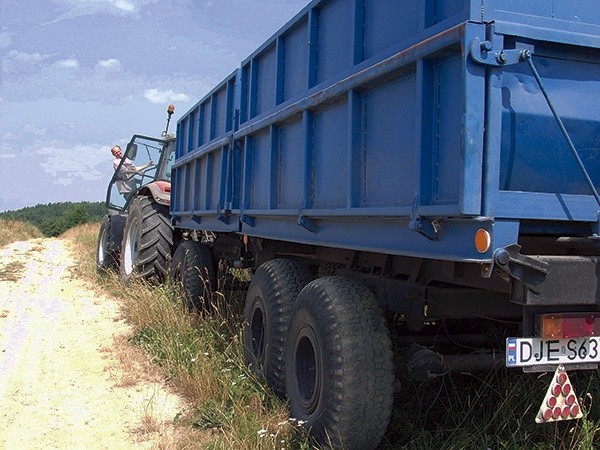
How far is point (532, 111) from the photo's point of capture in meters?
2.52

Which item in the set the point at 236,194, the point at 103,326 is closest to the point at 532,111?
the point at 236,194

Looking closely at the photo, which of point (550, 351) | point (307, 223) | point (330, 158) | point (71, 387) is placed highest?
point (330, 158)

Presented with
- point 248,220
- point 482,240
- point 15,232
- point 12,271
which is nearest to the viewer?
point 482,240

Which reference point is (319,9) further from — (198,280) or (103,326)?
(103,326)

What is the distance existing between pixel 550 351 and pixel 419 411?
138 centimetres

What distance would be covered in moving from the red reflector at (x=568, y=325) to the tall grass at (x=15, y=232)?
72.0 ft

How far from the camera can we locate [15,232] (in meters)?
26.4

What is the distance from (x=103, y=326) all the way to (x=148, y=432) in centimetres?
337

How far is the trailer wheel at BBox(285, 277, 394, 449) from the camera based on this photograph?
9.80ft

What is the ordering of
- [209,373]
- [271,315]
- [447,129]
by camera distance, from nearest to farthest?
[447,129], [271,315], [209,373]

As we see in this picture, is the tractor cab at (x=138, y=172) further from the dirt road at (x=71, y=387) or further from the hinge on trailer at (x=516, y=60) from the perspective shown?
the hinge on trailer at (x=516, y=60)

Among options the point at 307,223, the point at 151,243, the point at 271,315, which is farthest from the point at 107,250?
the point at 307,223

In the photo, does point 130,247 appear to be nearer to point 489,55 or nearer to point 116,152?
point 116,152

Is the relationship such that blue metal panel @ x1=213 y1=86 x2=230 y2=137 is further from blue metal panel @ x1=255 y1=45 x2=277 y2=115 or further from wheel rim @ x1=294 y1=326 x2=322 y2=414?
wheel rim @ x1=294 y1=326 x2=322 y2=414
